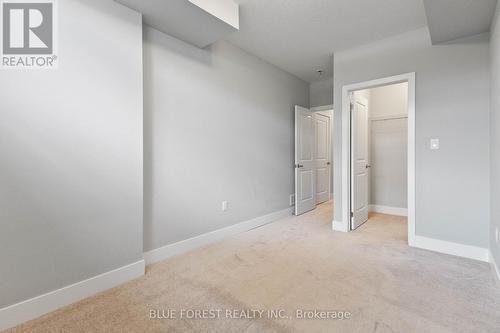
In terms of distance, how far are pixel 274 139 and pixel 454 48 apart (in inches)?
101

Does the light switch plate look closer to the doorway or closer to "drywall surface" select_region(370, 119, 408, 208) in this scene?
"drywall surface" select_region(370, 119, 408, 208)

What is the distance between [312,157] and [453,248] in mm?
2758

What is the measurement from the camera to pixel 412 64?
2895 mm

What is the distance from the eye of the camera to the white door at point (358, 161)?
11.5 ft

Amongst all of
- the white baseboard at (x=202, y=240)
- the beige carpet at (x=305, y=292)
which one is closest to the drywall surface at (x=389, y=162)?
the beige carpet at (x=305, y=292)

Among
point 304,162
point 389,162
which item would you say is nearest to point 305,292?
point 304,162

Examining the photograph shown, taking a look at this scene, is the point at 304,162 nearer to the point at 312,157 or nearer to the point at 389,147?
the point at 312,157

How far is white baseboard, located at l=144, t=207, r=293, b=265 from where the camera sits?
2.49 meters

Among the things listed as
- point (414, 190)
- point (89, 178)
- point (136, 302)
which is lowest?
point (136, 302)

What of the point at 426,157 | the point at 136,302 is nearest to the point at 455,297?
the point at 426,157

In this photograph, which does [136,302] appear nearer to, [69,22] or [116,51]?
[116,51]

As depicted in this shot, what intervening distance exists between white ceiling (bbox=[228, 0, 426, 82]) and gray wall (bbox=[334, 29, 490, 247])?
410mm

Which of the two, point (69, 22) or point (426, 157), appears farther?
point (426, 157)

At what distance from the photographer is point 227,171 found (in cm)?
332
